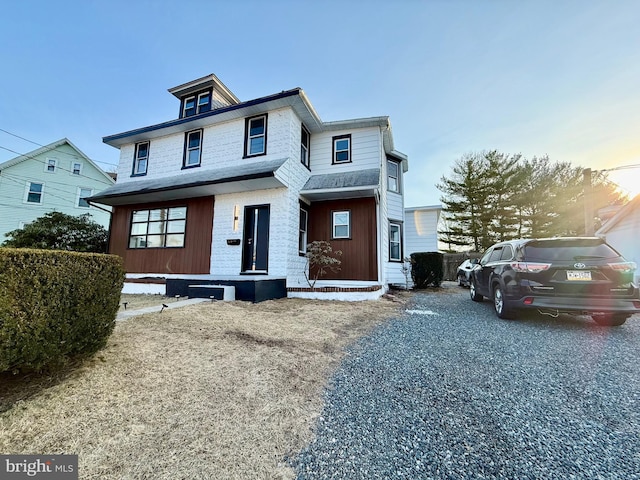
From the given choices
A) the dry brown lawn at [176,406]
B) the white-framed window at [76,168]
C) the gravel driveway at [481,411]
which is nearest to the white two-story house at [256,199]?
the dry brown lawn at [176,406]

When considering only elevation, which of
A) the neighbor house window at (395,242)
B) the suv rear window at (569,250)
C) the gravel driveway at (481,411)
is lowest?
the gravel driveway at (481,411)

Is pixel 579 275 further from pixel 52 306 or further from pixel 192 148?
pixel 192 148

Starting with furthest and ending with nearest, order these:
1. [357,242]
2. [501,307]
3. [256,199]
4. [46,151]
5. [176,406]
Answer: [46,151]
[357,242]
[256,199]
[501,307]
[176,406]

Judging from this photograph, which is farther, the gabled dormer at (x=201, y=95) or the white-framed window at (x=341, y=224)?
the gabled dormer at (x=201, y=95)

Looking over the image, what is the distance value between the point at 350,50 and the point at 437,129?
18.7 feet

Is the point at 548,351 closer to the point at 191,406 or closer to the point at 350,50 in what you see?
the point at 191,406

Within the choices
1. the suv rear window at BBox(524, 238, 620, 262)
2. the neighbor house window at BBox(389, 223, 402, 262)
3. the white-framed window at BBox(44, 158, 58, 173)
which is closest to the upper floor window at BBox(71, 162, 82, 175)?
the white-framed window at BBox(44, 158, 58, 173)

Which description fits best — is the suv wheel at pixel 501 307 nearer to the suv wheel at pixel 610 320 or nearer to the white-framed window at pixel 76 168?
the suv wheel at pixel 610 320

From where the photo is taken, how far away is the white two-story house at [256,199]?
8289 mm

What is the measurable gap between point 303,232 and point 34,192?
2100 cm

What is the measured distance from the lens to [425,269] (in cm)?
1183

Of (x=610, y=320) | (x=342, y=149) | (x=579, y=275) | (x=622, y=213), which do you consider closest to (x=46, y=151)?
(x=342, y=149)

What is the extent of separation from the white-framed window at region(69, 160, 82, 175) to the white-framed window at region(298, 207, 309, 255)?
2060 cm

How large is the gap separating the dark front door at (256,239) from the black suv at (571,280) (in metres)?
6.49
